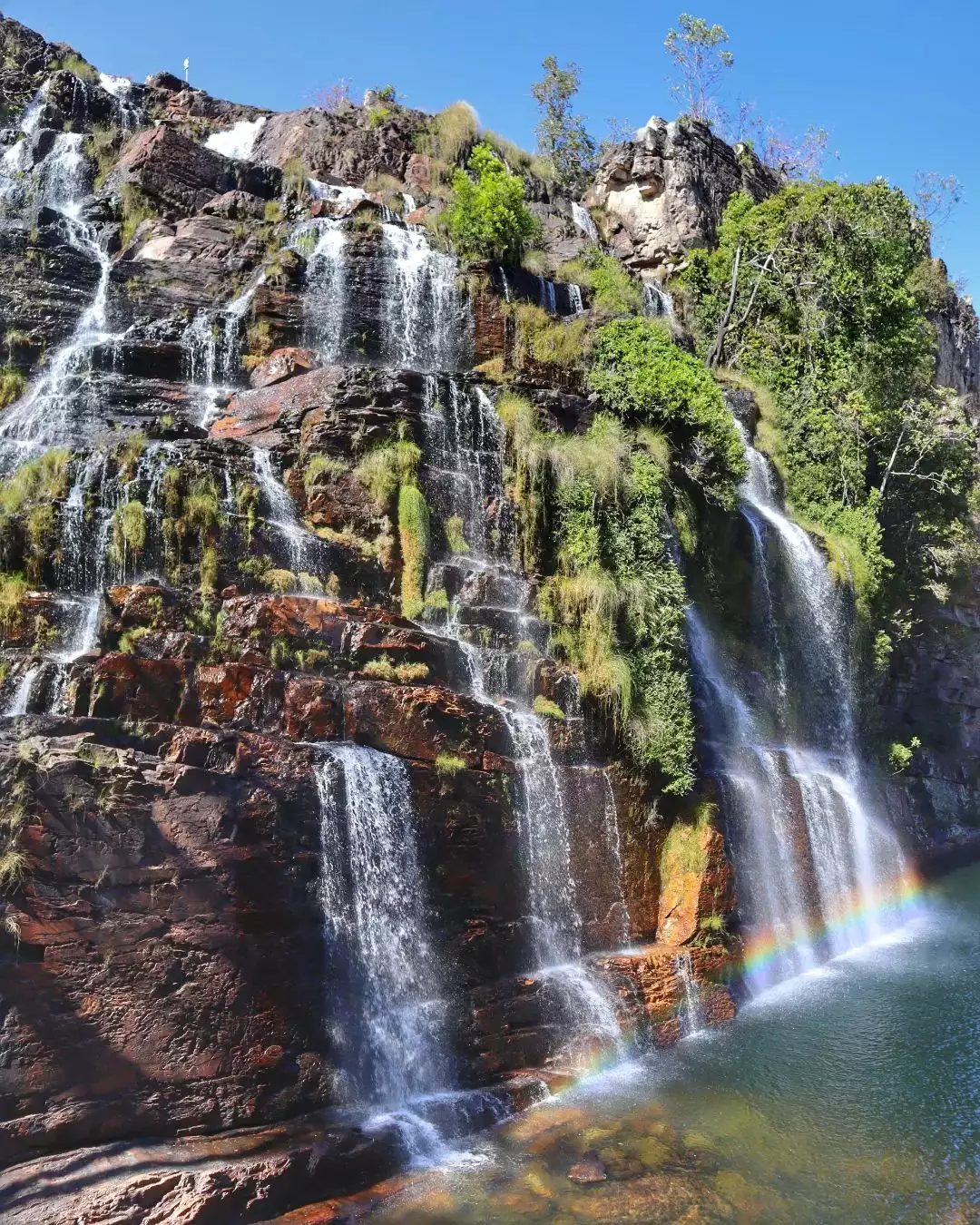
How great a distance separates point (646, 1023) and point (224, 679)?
7.28 m

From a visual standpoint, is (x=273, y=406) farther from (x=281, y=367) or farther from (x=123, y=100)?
(x=123, y=100)

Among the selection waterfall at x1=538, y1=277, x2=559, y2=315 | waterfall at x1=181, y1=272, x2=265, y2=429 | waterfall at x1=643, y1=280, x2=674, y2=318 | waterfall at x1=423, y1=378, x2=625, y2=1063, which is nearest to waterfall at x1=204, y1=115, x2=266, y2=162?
waterfall at x1=538, y1=277, x2=559, y2=315

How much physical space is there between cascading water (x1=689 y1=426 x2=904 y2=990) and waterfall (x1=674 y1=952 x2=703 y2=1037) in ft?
6.19

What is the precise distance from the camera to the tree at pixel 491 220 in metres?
22.7

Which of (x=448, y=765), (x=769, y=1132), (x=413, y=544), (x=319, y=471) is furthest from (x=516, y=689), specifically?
(x=769, y=1132)

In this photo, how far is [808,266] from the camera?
93.9ft

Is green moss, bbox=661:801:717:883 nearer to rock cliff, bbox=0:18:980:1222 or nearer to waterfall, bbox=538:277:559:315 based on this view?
rock cliff, bbox=0:18:980:1222

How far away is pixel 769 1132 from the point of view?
33.1 feet

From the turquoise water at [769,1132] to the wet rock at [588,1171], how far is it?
0.07 m

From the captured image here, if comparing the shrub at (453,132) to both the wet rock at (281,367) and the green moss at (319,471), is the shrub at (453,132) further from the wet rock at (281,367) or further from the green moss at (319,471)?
the green moss at (319,471)

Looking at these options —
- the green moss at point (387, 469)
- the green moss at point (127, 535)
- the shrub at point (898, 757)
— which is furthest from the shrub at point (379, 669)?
the shrub at point (898, 757)

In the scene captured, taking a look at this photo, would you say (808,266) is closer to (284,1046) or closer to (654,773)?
(654,773)

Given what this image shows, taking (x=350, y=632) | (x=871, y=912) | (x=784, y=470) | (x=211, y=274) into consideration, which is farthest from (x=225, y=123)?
(x=871, y=912)

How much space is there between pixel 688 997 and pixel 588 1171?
453 centimetres
